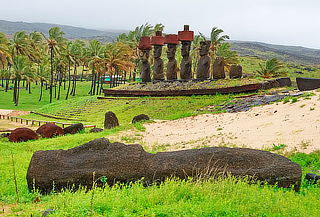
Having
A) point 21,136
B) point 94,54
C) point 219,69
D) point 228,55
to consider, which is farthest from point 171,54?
point 94,54

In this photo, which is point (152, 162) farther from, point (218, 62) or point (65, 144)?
point (218, 62)

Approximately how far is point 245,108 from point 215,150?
13.6 m

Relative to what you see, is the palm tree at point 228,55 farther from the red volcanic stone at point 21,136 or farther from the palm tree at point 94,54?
the red volcanic stone at point 21,136

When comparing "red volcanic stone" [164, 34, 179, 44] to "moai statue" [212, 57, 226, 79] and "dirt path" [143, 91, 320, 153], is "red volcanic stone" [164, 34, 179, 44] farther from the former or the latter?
"dirt path" [143, 91, 320, 153]

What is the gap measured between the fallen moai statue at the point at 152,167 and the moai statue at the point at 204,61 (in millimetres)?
25621

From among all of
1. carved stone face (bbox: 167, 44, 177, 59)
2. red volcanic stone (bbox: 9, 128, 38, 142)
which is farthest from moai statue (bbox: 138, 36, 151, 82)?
red volcanic stone (bbox: 9, 128, 38, 142)

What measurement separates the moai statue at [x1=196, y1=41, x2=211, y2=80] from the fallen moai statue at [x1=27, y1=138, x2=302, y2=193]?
25.6 meters

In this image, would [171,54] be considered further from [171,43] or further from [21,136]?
[21,136]

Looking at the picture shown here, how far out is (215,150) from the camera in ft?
29.9

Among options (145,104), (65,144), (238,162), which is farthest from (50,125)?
(238,162)

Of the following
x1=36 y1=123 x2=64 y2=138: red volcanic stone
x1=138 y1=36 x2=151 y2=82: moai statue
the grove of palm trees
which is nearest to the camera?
the grove of palm trees

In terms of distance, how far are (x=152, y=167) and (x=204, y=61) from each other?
1050 inches

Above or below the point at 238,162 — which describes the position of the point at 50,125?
below

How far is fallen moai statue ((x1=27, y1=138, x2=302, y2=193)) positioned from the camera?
828 cm
